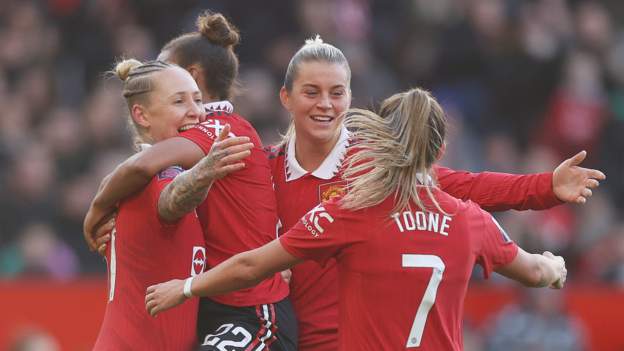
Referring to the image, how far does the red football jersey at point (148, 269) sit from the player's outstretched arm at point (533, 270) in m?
1.37

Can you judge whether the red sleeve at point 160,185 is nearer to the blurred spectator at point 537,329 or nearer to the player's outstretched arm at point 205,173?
the player's outstretched arm at point 205,173

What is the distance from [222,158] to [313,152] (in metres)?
1.02

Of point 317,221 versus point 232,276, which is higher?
point 317,221

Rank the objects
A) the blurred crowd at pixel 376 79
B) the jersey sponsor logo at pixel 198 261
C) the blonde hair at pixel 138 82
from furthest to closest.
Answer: the blurred crowd at pixel 376 79
the blonde hair at pixel 138 82
the jersey sponsor logo at pixel 198 261

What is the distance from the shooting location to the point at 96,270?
11.2m

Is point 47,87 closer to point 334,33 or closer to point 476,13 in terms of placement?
point 334,33

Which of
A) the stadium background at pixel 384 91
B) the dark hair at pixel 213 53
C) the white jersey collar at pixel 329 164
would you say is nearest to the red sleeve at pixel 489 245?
the white jersey collar at pixel 329 164

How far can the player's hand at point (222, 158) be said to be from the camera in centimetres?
543

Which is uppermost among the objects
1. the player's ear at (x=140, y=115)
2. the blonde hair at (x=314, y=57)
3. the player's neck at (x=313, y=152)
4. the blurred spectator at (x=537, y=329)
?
the blonde hair at (x=314, y=57)

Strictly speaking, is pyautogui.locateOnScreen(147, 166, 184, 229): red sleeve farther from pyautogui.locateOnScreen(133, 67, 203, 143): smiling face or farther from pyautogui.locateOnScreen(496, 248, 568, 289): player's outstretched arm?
pyautogui.locateOnScreen(496, 248, 568, 289): player's outstretched arm

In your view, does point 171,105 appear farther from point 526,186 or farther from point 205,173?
point 526,186

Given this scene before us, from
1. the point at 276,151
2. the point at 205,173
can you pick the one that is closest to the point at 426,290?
the point at 205,173

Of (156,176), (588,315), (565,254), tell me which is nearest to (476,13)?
(565,254)

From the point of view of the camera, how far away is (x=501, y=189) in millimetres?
6105
